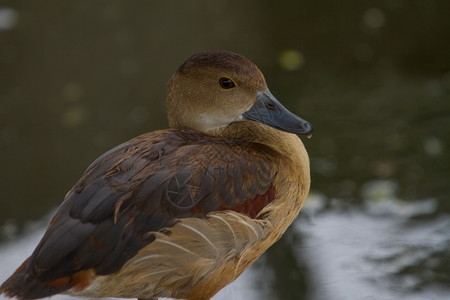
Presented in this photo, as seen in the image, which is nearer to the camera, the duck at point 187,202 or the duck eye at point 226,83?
the duck at point 187,202

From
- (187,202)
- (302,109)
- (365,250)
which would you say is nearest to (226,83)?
(187,202)

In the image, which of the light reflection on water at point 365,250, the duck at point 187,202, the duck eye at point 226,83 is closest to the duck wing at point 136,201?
the duck at point 187,202

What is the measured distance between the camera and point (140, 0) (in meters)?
6.86

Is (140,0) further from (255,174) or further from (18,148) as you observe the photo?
(255,174)

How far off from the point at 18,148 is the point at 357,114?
2.73 metres

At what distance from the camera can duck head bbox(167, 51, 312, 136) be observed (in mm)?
3275

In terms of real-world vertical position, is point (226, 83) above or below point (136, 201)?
above

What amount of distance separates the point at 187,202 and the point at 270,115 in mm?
783

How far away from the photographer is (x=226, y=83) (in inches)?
130

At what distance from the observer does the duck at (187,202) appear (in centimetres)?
266

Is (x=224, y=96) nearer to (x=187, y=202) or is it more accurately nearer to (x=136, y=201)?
(x=187, y=202)

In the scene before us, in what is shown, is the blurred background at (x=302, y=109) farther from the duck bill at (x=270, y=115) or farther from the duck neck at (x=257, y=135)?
the duck bill at (x=270, y=115)

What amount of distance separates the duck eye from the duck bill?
159 mm

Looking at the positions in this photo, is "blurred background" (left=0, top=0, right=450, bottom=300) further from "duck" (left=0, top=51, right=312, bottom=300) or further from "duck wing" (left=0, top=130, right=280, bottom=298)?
"duck wing" (left=0, top=130, right=280, bottom=298)
